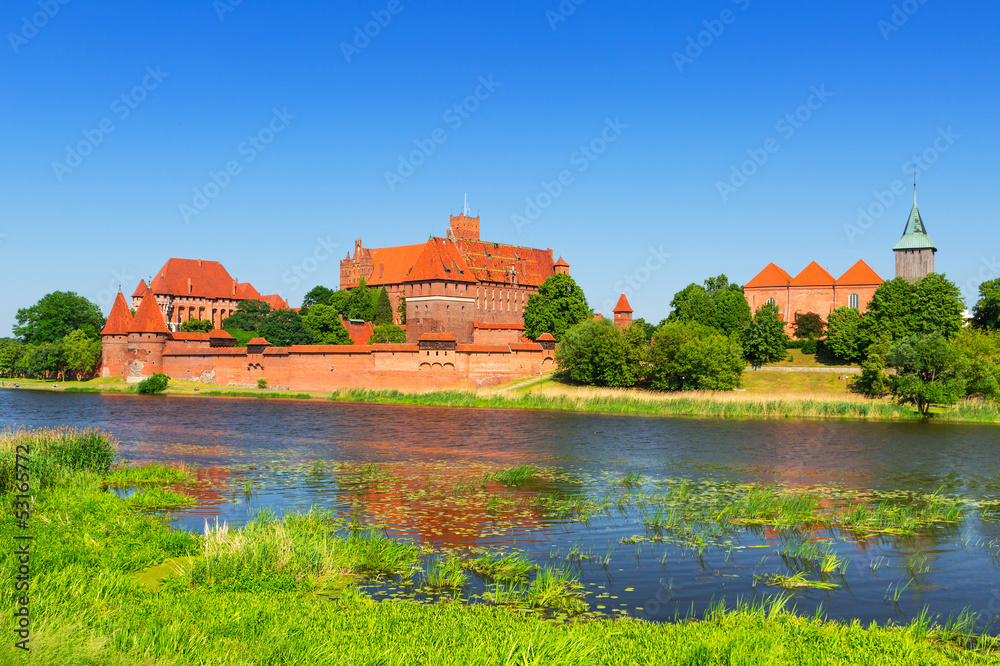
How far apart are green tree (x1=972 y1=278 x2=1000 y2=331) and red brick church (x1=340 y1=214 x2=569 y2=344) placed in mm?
27503

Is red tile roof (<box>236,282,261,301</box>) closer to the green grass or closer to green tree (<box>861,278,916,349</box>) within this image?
the green grass

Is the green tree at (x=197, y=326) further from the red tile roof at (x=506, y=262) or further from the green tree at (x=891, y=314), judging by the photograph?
the green tree at (x=891, y=314)

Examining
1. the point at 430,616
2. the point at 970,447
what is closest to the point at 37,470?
the point at 430,616

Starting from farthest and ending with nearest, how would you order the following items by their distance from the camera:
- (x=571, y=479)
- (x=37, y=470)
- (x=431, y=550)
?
(x=571, y=479) → (x=37, y=470) → (x=431, y=550)

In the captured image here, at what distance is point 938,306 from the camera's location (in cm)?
4238

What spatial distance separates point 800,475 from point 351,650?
42.5ft

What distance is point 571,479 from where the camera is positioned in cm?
1577

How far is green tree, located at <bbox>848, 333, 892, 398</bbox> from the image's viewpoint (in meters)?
33.2

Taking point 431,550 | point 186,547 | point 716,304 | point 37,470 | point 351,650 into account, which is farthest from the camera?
point 716,304

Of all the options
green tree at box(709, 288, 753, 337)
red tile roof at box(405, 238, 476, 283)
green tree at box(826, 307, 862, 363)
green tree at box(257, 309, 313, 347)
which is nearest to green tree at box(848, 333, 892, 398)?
green tree at box(826, 307, 862, 363)

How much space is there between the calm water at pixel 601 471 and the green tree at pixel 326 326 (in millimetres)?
19339

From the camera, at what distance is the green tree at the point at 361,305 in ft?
209

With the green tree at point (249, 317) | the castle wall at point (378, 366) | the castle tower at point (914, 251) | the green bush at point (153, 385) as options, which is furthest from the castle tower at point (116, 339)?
the castle tower at point (914, 251)

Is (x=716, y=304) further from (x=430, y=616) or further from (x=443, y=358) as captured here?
(x=430, y=616)
